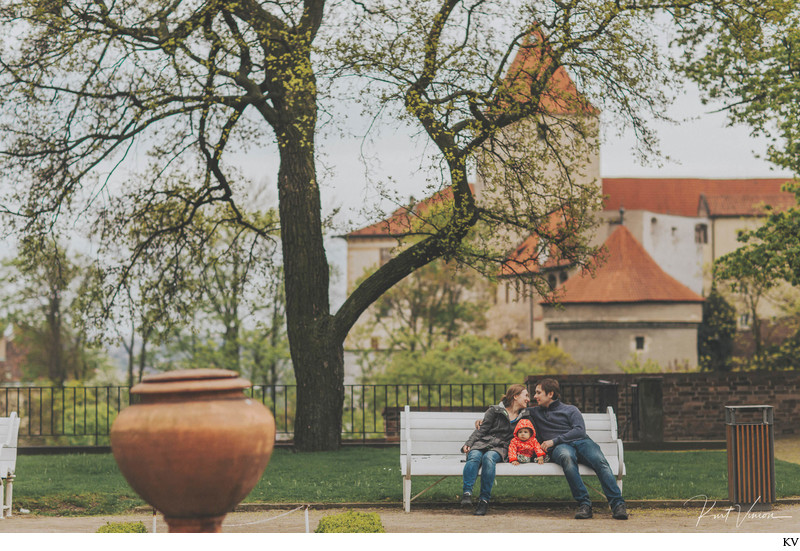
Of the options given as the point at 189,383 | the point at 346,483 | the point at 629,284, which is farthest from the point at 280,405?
the point at 189,383

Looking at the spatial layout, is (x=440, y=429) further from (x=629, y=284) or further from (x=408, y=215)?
(x=629, y=284)

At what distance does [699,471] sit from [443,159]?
5.59 metres

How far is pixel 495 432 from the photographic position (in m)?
9.59

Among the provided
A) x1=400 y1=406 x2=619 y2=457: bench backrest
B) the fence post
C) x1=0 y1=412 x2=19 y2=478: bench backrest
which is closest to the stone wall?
the fence post

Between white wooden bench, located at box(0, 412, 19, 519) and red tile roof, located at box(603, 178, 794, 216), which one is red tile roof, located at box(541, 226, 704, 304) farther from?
white wooden bench, located at box(0, 412, 19, 519)

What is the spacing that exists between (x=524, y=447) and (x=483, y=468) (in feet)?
1.41

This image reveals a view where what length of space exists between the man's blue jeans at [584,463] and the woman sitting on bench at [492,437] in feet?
1.53

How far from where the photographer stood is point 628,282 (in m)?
58.4

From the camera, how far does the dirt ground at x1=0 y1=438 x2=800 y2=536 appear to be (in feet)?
27.7

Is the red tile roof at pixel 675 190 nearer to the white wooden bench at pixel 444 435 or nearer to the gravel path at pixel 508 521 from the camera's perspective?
the white wooden bench at pixel 444 435

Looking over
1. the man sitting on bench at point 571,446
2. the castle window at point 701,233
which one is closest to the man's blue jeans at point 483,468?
the man sitting on bench at point 571,446

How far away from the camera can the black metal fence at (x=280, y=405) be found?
18188 millimetres

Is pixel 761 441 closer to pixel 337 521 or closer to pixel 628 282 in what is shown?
pixel 337 521

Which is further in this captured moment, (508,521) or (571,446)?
(571,446)
